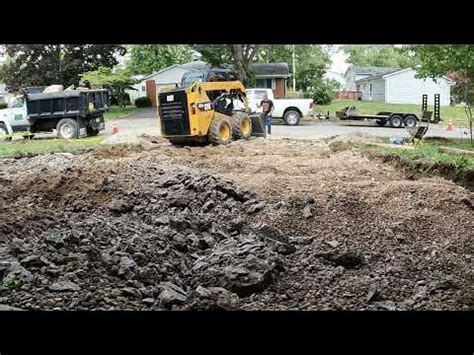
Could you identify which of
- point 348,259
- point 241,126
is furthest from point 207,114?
point 348,259

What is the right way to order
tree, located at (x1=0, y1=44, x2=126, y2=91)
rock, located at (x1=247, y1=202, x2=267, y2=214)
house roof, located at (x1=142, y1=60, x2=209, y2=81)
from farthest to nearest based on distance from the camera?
house roof, located at (x1=142, y1=60, x2=209, y2=81) → rock, located at (x1=247, y1=202, x2=267, y2=214) → tree, located at (x1=0, y1=44, x2=126, y2=91)

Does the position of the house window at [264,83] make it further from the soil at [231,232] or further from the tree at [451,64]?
the tree at [451,64]

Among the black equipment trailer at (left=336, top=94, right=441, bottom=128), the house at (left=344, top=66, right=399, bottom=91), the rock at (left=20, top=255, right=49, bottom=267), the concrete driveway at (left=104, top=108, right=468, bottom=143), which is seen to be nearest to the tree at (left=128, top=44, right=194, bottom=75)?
the concrete driveway at (left=104, top=108, right=468, bottom=143)

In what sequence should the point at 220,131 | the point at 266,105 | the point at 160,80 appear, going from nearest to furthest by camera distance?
the point at 160,80 → the point at 266,105 → the point at 220,131

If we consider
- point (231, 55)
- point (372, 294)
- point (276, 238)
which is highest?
point (231, 55)

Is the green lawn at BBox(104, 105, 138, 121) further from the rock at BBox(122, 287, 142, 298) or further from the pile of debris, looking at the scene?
the rock at BBox(122, 287, 142, 298)

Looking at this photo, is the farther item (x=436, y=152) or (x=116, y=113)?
(x=436, y=152)

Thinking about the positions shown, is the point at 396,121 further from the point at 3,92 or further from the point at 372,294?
the point at 3,92
